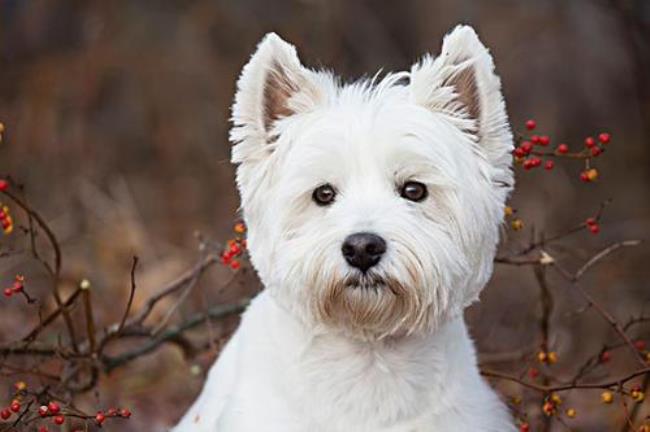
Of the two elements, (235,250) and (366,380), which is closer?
(366,380)

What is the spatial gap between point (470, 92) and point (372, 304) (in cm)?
78

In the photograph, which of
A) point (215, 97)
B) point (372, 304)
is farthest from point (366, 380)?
point (215, 97)

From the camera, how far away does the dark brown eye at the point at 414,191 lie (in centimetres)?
365

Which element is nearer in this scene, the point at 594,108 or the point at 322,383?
the point at 322,383

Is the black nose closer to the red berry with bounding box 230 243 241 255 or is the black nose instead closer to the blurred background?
the red berry with bounding box 230 243 241 255

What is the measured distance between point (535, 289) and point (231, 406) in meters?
5.27

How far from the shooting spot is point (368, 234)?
3.42 meters

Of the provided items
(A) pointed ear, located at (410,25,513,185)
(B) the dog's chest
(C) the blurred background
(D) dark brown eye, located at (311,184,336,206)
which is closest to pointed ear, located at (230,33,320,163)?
(D) dark brown eye, located at (311,184,336,206)

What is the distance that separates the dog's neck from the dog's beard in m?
0.15

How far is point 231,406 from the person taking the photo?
12.7 feet

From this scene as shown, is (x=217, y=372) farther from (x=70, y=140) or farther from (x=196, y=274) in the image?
(x=70, y=140)

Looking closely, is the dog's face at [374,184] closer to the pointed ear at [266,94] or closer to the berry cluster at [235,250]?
the pointed ear at [266,94]

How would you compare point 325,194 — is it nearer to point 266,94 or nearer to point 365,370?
point 266,94

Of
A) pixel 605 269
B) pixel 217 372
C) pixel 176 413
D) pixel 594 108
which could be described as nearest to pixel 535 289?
pixel 605 269
